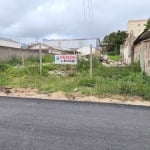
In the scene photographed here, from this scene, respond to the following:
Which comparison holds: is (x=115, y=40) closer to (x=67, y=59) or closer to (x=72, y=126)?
(x=67, y=59)

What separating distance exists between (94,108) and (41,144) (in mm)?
3481

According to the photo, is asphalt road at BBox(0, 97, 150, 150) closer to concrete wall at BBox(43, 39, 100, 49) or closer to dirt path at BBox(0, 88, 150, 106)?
dirt path at BBox(0, 88, 150, 106)

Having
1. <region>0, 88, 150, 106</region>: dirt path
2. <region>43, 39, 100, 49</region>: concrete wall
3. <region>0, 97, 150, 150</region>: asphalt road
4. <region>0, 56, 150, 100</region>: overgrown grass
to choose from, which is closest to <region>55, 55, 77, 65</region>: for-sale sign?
<region>0, 56, 150, 100</region>: overgrown grass

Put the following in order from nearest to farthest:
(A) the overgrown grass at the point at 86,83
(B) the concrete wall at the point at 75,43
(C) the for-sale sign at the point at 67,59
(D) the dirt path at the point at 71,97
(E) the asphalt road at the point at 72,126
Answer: (E) the asphalt road at the point at 72,126
(D) the dirt path at the point at 71,97
(A) the overgrown grass at the point at 86,83
(C) the for-sale sign at the point at 67,59
(B) the concrete wall at the point at 75,43

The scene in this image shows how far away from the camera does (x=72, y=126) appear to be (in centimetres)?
646

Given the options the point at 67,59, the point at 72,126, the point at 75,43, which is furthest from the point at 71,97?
the point at 75,43

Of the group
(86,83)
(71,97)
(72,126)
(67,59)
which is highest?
(67,59)

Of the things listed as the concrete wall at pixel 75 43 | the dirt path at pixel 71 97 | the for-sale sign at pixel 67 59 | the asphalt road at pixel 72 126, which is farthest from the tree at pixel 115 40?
the asphalt road at pixel 72 126

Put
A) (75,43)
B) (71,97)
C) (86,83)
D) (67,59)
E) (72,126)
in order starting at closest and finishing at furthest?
1. (72,126)
2. (71,97)
3. (86,83)
4. (67,59)
5. (75,43)

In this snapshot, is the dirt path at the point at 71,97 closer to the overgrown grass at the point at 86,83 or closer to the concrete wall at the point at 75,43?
the overgrown grass at the point at 86,83

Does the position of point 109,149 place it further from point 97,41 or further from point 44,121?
point 97,41

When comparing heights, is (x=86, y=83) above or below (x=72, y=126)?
above

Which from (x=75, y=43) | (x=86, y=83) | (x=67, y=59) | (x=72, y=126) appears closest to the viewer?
(x=72, y=126)

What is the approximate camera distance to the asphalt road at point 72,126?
17.4 feet
